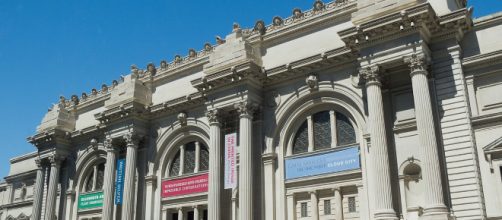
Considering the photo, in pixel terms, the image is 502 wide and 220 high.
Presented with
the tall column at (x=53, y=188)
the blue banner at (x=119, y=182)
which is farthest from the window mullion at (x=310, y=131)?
the tall column at (x=53, y=188)

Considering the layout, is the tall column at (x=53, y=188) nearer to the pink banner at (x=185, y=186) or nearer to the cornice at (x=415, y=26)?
the pink banner at (x=185, y=186)

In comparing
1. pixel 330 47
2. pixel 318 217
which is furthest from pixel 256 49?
pixel 318 217

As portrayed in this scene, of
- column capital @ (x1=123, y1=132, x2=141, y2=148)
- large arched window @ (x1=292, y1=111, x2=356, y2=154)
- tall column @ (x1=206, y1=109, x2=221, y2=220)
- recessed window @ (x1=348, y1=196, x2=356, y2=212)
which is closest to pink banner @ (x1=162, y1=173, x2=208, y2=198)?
tall column @ (x1=206, y1=109, x2=221, y2=220)

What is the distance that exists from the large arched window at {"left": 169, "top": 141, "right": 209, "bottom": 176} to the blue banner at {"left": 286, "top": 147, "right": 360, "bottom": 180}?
21.4 ft

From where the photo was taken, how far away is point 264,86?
29.4 metres

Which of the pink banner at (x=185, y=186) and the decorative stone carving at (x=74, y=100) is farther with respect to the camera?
the decorative stone carving at (x=74, y=100)

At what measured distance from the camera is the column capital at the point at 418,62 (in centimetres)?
2227

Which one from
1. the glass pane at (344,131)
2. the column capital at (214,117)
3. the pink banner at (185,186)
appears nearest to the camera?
the glass pane at (344,131)

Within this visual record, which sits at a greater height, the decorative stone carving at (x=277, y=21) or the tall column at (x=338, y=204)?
the decorative stone carving at (x=277, y=21)

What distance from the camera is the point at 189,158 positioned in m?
32.6

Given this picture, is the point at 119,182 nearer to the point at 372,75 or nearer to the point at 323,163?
the point at 323,163

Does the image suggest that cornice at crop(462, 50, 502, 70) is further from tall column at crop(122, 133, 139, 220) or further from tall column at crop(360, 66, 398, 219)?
tall column at crop(122, 133, 139, 220)

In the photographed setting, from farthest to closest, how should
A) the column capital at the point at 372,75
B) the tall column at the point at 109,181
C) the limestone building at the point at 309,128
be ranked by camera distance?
the tall column at the point at 109,181, the column capital at the point at 372,75, the limestone building at the point at 309,128

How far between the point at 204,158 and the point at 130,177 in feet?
17.0
